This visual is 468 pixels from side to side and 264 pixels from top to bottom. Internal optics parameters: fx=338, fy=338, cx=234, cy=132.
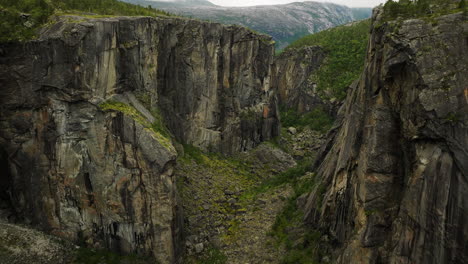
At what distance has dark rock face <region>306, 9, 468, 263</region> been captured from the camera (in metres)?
A: 18.8

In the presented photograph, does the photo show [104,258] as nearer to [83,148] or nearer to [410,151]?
[83,148]

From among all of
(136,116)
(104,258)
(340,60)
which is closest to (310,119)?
(340,60)

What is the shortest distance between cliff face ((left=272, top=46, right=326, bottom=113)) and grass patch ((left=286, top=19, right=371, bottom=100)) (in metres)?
1.81

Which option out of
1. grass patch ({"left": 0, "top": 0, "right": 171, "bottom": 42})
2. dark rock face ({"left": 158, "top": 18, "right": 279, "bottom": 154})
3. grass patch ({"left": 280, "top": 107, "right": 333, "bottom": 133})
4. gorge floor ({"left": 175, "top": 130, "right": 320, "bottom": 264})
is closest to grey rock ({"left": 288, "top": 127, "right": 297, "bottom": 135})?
grass patch ({"left": 280, "top": 107, "right": 333, "bottom": 133})

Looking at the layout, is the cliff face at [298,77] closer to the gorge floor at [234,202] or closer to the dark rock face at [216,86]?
the dark rock face at [216,86]

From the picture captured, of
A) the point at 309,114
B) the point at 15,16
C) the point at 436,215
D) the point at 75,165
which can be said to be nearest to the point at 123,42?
the point at 15,16

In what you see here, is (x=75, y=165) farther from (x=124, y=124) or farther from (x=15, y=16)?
(x=15, y=16)

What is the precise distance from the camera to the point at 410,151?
71.5 feet

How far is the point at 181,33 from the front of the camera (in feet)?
152

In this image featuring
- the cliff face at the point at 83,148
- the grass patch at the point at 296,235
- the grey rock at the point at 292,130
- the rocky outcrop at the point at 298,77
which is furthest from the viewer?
the rocky outcrop at the point at 298,77

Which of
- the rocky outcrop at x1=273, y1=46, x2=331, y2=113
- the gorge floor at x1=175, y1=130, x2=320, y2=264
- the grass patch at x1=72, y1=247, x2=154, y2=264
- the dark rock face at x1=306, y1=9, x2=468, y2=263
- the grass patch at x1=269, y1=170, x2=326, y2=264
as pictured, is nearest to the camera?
the dark rock face at x1=306, y1=9, x2=468, y2=263

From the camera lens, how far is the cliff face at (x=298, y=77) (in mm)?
77625

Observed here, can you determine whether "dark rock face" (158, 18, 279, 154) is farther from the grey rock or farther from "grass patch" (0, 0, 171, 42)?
"grass patch" (0, 0, 171, 42)

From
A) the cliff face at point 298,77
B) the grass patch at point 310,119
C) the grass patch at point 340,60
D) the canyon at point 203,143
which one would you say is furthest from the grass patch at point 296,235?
the cliff face at point 298,77
